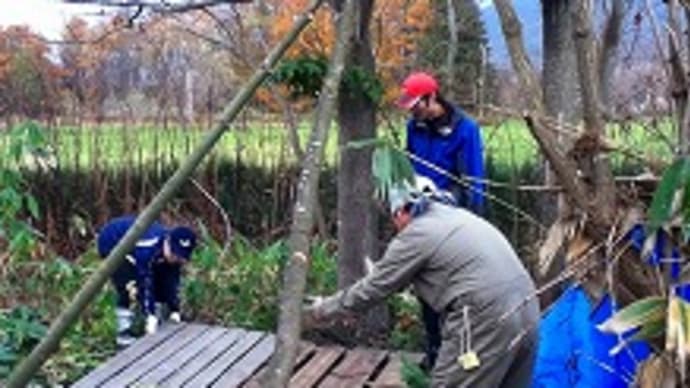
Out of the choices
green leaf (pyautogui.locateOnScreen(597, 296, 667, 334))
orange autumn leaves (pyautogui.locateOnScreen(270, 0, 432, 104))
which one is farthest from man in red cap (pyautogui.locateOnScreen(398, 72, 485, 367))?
green leaf (pyautogui.locateOnScreen(597, 296, 667, 334))

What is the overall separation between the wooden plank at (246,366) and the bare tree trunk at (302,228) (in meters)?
4.48

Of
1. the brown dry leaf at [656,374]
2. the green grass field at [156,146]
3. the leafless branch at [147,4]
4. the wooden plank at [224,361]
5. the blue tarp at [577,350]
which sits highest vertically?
the leafless branch at [147,4]

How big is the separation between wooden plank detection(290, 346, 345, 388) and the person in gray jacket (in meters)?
1.28

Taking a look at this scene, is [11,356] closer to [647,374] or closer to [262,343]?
[262,343]

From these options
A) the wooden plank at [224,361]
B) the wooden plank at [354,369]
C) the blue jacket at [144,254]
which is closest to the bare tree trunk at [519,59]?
the wooden plank at [354,369]

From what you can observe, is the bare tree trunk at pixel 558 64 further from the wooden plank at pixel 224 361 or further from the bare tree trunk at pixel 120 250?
the bare tree trunk at pixel 120 250

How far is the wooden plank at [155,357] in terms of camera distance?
215 inches

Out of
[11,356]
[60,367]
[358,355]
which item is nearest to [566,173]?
[358,355]

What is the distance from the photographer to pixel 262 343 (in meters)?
6.30

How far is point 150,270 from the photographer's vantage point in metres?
6.92

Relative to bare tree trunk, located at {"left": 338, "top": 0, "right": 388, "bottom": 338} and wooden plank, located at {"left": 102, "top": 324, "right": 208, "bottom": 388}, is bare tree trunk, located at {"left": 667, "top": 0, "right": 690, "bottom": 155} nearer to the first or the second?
wooden plank, located at {"left": 102, "top": 324, "right": 208, "bottom": 388}

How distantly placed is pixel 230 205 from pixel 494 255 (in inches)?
231

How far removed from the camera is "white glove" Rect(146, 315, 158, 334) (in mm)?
6858

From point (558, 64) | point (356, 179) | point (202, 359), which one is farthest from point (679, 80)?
point (356, 179)
